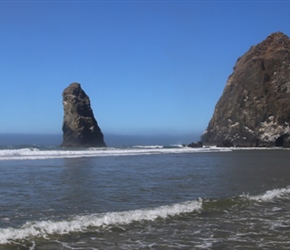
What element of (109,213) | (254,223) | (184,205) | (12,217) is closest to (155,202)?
(184,205)

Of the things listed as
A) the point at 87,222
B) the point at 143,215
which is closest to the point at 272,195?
the point at 143,215

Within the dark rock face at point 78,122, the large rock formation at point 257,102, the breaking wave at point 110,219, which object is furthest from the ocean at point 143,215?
the dark rock face at point 78,122

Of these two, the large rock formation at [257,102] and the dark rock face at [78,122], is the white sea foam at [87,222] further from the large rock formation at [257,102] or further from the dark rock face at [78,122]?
the dark rock face at [78,122]

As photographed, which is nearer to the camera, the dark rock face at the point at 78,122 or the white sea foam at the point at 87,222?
the white sea foam at the point at 87,222

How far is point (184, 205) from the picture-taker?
13031 mm

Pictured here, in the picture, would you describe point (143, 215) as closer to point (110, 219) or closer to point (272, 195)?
point (110, 219)

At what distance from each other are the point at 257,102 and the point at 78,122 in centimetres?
3959

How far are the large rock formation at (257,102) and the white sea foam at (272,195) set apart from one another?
55477mm

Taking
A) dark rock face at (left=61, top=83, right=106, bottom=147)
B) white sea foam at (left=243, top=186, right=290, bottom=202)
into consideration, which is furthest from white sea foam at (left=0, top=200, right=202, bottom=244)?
dark rock face at (left=61, top=83, right=106, bottom=147)

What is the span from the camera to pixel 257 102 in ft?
251

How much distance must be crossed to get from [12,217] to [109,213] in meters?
2.79

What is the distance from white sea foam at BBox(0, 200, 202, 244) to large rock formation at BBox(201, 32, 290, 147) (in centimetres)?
6159

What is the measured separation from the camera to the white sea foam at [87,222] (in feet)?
30.6

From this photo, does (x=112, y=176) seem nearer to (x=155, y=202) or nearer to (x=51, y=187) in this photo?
(x=51, y=187)
